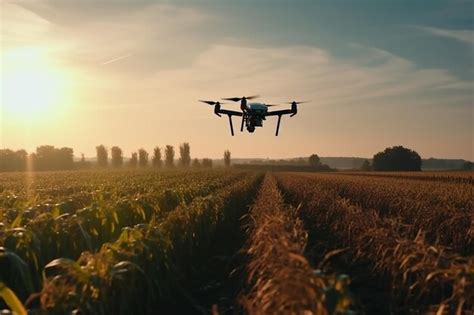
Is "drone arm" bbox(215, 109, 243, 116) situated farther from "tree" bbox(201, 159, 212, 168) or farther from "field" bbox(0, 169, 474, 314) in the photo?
"tree" bbox(201, 159, 212, 168)

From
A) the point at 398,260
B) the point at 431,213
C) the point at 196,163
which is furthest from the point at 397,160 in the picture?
the point at 398,260

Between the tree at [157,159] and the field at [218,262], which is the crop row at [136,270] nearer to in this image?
the field at [218,262]

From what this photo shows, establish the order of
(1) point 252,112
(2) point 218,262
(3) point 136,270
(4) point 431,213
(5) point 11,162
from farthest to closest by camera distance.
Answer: (5) point 11,162, (1) point 252,112, (4) point 431,213, (2) point 218,262, (3) point 136,270

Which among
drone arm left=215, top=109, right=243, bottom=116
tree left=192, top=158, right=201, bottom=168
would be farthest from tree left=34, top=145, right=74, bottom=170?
drone arm left=215, top=109, right=243, bottom=116

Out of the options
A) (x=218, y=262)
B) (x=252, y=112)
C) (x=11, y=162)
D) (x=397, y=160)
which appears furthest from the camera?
(x=397, y=160)

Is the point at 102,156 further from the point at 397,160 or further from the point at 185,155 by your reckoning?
the point at 397,160

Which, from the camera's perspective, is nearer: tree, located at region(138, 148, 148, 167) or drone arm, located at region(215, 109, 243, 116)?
drone arm, located at region(215, 109, 243, 116)

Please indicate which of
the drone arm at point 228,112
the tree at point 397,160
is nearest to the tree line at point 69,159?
the tree at point 397,160
